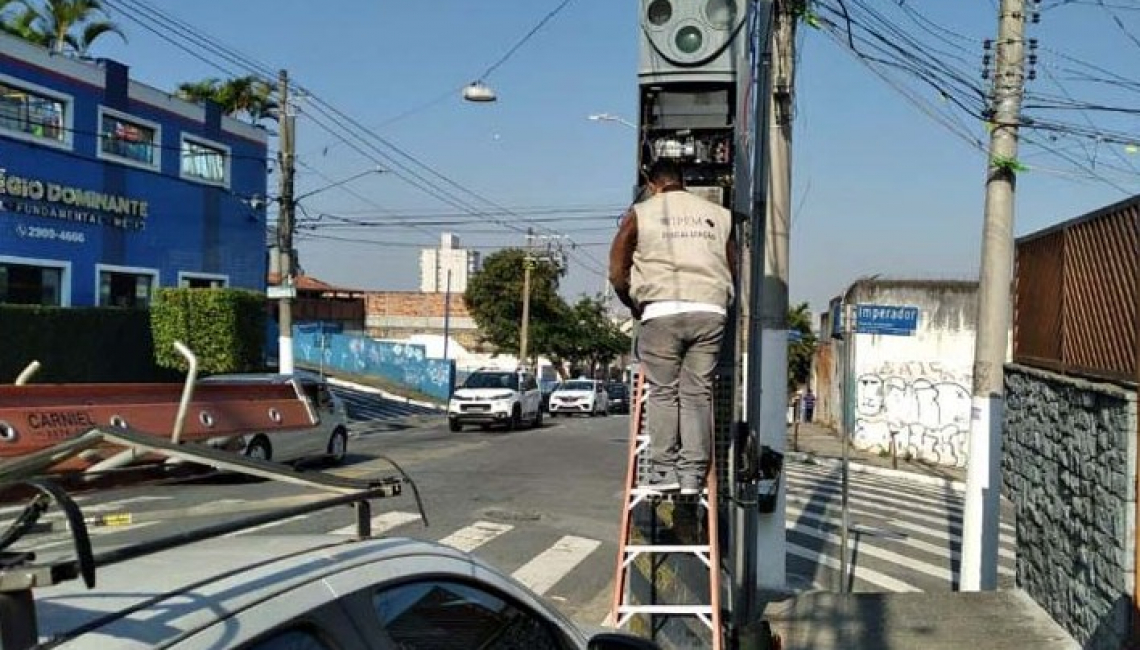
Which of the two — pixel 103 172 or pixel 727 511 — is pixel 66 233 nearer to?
pixel 103 172

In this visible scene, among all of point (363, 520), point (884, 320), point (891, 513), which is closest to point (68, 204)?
point (891, 513)

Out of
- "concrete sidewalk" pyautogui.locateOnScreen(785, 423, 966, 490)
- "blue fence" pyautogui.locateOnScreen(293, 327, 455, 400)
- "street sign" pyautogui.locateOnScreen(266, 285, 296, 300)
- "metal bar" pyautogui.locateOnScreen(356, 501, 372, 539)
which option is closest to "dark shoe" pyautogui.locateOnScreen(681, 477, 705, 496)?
"metal bar" pyautogui.locateOnScreen(356, 501, 372, 539)

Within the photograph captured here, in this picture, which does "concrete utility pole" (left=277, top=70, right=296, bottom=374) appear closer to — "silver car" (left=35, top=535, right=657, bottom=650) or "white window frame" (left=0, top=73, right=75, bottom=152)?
"white window frame" (left=0, top=73, right=75, bottom=152)

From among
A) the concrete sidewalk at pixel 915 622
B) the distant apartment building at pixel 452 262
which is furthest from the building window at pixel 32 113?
the distant apartment building at pixel 452 262

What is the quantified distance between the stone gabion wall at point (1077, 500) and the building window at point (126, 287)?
23835mm

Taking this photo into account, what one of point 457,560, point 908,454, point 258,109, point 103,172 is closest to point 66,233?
A: point 103,172

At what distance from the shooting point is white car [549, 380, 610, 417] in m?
43.9

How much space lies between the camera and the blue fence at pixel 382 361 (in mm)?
49625

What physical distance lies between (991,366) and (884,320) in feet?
7.87

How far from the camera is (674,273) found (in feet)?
17.9

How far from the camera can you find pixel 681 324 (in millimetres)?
5457

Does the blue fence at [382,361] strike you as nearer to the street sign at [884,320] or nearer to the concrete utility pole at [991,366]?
the street sign at [884,320]

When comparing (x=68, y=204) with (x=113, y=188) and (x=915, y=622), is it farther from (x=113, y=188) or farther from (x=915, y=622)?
(x=915, y=622)

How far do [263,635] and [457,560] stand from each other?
911mm
